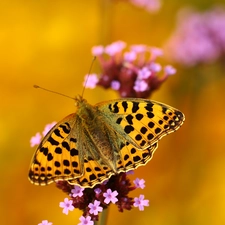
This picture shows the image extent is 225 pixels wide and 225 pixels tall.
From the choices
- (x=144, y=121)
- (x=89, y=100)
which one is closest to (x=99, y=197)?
(x=144, y=121)

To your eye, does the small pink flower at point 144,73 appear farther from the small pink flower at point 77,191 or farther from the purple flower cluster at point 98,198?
the small pink flower at point 77,191

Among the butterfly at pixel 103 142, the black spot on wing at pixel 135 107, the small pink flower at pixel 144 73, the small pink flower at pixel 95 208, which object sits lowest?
the small pink flower at pixel 95 208

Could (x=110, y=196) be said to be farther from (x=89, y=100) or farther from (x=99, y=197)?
(x=89, y=100)
